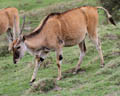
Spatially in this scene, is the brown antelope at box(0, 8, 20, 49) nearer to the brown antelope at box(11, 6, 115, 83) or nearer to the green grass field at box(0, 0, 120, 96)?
the green grass field at box(0, 0, 120, 96)

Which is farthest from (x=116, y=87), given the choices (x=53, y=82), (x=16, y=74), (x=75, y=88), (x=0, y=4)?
(x=0, y=4)

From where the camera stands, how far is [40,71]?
31.8ft

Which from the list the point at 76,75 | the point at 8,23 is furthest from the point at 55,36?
the point at 8,23

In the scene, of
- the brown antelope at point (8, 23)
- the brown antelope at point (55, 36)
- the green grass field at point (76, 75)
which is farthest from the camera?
the brown antelope at point (8, 23)

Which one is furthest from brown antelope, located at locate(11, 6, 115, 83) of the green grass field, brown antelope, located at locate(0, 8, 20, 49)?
brown antelope, located at locate(0, 8, 20, 49)

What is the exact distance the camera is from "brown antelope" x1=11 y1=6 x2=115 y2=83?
27.6ft

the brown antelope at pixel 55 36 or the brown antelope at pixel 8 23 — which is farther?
the brown antelope at pixel 8 23

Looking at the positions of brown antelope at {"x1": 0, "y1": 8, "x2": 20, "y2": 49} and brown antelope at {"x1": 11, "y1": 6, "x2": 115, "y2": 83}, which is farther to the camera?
brown antelope at {"x1": 0, "y1": 8, "x2": 20, "y2": 49}

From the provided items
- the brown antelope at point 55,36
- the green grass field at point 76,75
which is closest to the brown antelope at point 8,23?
the green grass field at point 76,75

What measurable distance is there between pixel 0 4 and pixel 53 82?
18924 millimetres

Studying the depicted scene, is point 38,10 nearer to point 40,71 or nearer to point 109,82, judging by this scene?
point 40,71

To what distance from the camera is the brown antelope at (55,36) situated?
27.6ft

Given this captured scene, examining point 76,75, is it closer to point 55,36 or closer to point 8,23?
point 55,36

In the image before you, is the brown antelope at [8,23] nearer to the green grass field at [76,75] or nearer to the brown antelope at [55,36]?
the green grass field at [76,75]
